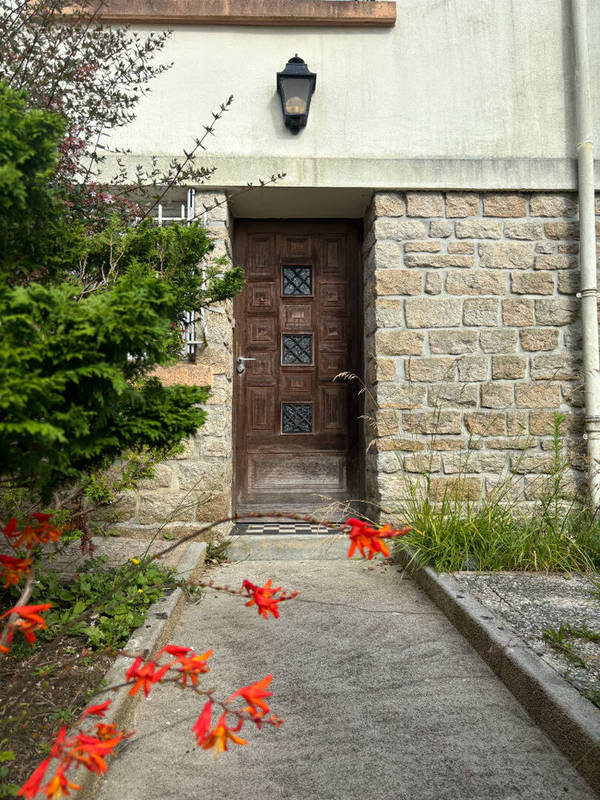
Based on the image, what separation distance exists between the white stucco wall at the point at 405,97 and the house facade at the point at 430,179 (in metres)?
0.01

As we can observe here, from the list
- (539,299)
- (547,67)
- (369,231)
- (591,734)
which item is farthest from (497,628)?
(547,67)

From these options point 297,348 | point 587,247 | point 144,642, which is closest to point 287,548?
point 297,348

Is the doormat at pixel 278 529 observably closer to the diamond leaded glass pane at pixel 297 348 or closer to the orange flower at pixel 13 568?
the diamond leaded glass pane at pixel 297 348

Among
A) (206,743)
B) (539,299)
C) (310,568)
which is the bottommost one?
(310,568)

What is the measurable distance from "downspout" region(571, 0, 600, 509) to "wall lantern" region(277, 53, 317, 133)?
1.93m

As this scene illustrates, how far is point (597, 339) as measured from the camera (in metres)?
4.34

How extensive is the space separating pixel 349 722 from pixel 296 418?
123 inches

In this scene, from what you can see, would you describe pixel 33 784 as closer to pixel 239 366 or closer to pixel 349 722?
pixel 349 722

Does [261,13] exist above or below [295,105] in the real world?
above

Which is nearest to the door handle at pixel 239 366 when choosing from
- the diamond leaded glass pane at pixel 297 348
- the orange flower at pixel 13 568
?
the diamond leaded glass pane at pixel 297 348

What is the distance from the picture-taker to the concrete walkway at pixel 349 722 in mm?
1713

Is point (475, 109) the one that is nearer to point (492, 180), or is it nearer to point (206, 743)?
point (492, 180)

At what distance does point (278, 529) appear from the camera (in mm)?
4668

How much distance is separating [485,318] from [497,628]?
2508mm
